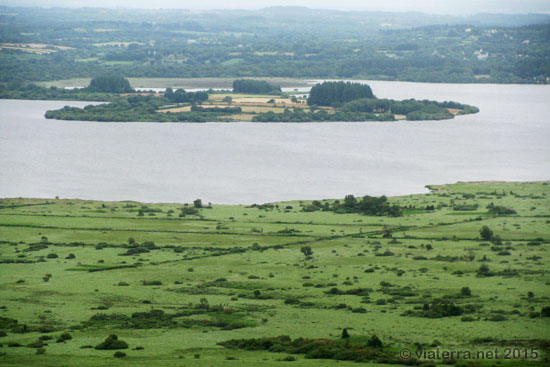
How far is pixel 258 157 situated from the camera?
308ft

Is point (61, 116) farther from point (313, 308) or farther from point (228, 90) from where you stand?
point (313, 308)

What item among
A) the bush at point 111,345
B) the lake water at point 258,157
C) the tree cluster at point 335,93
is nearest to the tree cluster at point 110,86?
the lake water at point 258,157

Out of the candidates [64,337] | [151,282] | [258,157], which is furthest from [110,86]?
[64,337]

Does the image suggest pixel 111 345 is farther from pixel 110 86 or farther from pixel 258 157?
pixel 110 86

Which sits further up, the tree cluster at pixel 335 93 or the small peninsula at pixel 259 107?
the tree cluster at pixel 335 93

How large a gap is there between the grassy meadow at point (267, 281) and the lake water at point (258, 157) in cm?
961

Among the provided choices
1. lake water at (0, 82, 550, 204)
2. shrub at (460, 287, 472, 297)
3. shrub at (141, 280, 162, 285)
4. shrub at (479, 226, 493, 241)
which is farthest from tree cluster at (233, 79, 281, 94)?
shrub at (460, 287, 472, 297)

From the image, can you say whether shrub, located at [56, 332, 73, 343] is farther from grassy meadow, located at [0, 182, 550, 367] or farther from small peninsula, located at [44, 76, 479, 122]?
small peninsula, located at [44, 76, 479, 122]

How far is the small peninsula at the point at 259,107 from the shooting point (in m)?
126

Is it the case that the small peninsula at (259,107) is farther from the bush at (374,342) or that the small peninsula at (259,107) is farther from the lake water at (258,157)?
the bush at (374,342)

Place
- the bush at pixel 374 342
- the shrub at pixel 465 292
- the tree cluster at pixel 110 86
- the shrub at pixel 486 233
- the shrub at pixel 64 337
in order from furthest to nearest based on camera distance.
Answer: the tree cluster at pixel 110 86, the shrub at pixel 486 233, the shrub at pixel 465 292, the shrub at pixel 64 337, the bush at pixel 374 342

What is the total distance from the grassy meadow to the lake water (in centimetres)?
961

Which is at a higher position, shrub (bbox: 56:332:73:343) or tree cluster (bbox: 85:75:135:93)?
tree cluster (bbox: 85:75:135:93)

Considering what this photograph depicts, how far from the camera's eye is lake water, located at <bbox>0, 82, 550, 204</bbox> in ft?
252
